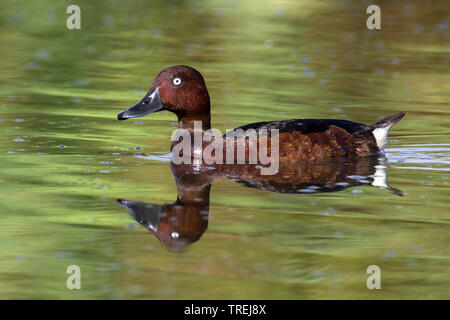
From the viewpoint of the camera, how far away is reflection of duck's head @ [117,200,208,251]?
7191 mm

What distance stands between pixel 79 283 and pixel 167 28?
15.6m

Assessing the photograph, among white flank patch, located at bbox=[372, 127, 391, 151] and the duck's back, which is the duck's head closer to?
the duck's back

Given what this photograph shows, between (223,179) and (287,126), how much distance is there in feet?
3.90

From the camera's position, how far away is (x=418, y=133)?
11.7 meters

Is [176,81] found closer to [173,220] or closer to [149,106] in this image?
[149,106]

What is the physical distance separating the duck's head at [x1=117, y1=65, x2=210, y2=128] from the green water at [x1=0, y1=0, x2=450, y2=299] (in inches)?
23.4

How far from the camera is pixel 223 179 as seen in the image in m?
9.17

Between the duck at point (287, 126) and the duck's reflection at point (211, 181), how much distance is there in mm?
159

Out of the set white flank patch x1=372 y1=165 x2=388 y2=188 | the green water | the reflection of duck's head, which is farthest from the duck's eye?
white flank patch x1=372 y1=165 x2=388 y2=188

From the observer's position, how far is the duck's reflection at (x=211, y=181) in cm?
741
